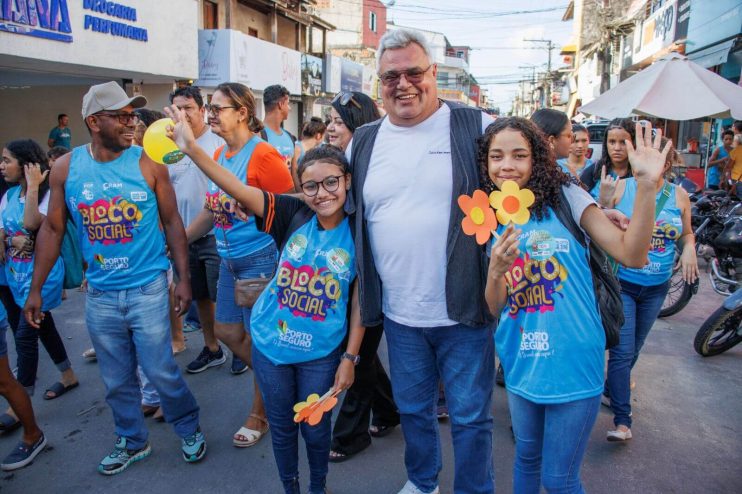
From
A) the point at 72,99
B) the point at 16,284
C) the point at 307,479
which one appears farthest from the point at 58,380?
the point at 72,99

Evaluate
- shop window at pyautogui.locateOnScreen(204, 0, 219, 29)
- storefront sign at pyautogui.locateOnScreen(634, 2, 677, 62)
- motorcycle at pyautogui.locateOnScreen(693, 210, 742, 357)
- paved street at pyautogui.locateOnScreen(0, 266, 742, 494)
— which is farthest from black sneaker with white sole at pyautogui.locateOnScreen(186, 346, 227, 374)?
shop window at pyautogui.locateOnScreen(204, 0, 219, 29)

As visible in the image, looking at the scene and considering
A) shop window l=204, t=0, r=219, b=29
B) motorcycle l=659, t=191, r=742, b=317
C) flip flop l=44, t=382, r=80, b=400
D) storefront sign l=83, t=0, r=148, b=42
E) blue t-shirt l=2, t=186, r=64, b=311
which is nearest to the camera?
blue t-shirt l=2, t=186, r=64, b=311

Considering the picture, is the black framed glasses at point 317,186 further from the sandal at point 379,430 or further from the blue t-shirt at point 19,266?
the blue t-shirt at point 19,266

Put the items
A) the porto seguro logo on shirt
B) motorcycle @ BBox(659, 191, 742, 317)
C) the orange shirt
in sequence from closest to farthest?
1. the orange shirt
2. the porto seguro logo on shirt
3. motorcycle @ BBox(659, 191, 742, 317)

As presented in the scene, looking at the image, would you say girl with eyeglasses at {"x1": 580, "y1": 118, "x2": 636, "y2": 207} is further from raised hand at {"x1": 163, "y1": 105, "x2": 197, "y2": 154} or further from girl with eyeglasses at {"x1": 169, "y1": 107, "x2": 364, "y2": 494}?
raised hand at {"x1": 163, "y1": 105, "x2": 197, "y2": 154}

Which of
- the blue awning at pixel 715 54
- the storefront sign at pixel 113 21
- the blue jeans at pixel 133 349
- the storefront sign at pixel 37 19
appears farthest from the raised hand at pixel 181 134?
the blue awning at pixel 715 54

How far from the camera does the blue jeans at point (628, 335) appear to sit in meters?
3.20

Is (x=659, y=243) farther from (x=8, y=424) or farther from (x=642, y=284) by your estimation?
(x=8, y=424)

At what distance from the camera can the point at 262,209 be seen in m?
2.36

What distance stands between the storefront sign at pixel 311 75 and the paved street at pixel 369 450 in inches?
775

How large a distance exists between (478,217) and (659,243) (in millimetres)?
1959

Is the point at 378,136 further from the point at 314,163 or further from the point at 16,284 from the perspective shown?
the point at 16,284

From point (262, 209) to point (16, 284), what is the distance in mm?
2263

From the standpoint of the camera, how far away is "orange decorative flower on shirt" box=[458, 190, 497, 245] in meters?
1.90
